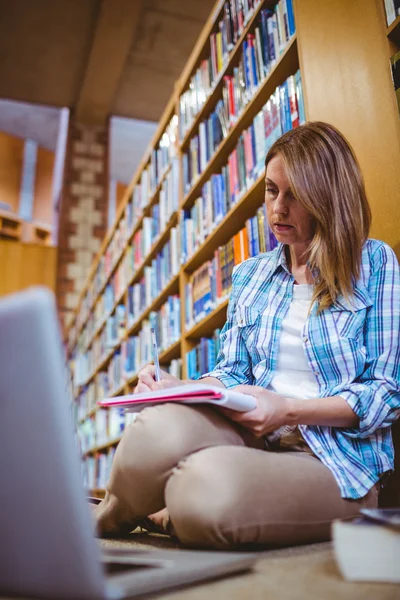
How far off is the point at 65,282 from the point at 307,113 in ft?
15.1

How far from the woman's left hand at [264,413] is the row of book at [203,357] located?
1146mm

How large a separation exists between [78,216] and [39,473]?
5408 mm

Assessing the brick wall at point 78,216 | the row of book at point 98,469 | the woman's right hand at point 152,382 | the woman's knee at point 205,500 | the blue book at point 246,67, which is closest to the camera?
the woman's knee at point 205,500

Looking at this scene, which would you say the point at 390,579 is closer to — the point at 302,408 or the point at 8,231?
the point at 302,408

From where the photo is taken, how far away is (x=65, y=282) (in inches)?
226

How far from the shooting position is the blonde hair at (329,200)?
3.80 ft

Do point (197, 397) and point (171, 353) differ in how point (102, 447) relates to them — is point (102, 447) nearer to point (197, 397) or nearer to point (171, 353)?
point (171, 353)

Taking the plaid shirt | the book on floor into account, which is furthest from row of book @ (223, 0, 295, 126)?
the book on floor

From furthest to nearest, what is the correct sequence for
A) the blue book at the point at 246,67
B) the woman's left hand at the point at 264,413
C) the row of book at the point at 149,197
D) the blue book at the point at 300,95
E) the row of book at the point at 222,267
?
Result: the row of book at the point at 149,197 < the blue book at the point at 246,67 < the row of book at the point at 222,267 < the blue book at the point at 300,95 < the woman's left hand at the point at 264,413

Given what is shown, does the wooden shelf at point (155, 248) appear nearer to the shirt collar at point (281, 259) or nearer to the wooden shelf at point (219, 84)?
the wooden shelf at point (219, 84)

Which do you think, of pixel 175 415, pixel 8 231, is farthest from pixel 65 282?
pixel 175 415

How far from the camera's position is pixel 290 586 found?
2.06 ft

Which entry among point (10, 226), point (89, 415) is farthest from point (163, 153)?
point (10, 226)

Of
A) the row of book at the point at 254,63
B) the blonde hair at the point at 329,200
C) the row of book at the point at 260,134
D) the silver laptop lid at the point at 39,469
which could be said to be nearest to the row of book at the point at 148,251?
the row of book at the point at 260,134
